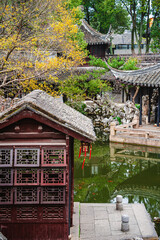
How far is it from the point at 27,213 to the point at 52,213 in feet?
1.78

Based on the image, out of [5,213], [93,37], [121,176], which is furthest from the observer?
[93,37]

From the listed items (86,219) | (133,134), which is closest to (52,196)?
(86,219)

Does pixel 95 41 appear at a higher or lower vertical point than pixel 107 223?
higher

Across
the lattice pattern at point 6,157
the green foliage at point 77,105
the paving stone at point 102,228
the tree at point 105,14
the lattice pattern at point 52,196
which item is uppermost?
the tree at point 105,14

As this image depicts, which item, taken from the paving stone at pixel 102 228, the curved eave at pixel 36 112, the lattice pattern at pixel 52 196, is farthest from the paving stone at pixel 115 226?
the curved eave at pixel 36 112

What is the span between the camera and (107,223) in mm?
7508

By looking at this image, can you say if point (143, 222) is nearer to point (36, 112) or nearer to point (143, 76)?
point (36, 112)

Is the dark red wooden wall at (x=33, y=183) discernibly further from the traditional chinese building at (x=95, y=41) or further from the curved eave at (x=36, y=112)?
the traditional chinese building at (x=95, y=41)

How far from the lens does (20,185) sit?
613cm

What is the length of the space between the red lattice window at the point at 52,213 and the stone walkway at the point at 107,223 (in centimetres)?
82

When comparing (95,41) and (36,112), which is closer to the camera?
(36,112)

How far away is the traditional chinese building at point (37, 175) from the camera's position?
6102 mm

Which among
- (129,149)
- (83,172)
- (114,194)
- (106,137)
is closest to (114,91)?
(106,137)

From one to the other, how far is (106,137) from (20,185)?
14.8 meters
